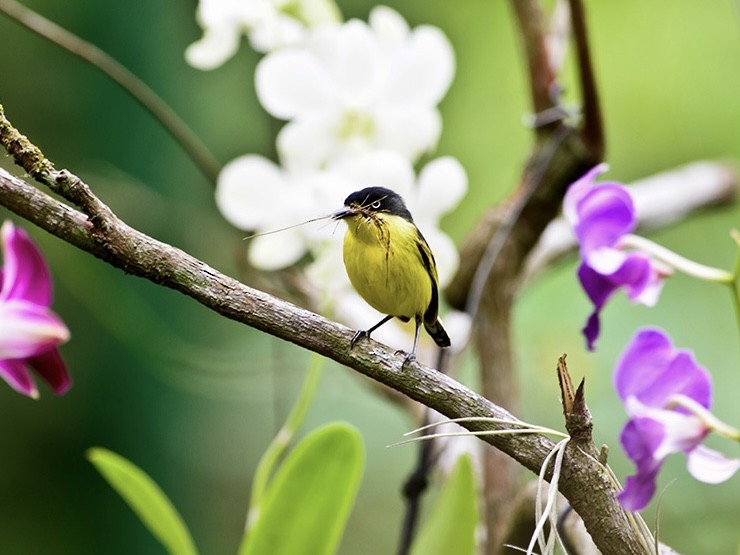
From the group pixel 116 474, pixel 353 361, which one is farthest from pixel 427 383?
pixel 116 474

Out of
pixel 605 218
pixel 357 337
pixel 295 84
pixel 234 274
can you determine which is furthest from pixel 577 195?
pixel 234 274

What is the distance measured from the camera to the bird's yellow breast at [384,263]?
1.07ft

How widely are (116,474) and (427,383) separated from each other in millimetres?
231

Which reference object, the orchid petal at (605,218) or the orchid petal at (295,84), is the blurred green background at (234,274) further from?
the orchid petal at (605,218)

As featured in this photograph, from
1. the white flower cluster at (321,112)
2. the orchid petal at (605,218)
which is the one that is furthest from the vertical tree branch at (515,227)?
the orchid petal at (605,218)

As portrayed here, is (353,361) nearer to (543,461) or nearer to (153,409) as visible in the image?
(543,461)

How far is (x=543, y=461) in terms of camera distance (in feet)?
0.75

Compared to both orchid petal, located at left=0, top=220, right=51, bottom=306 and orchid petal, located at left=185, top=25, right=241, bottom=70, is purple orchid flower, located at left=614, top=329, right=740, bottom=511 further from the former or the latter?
orchid petal, located at left=185, top=25, right=241, bottom=70

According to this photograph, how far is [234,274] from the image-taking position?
83cm

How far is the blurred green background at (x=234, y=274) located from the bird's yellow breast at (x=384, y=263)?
41cm

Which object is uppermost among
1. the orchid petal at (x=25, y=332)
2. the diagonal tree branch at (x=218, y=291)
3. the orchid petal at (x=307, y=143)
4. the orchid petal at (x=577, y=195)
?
the orchid petal at (x=307, y=143)

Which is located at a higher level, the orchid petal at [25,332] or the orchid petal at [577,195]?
the orchid petal at [577,195]

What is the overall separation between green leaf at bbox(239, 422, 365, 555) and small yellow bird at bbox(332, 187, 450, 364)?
7cm

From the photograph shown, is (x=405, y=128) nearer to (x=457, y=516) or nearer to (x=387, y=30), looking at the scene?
(x=387, y=30)
